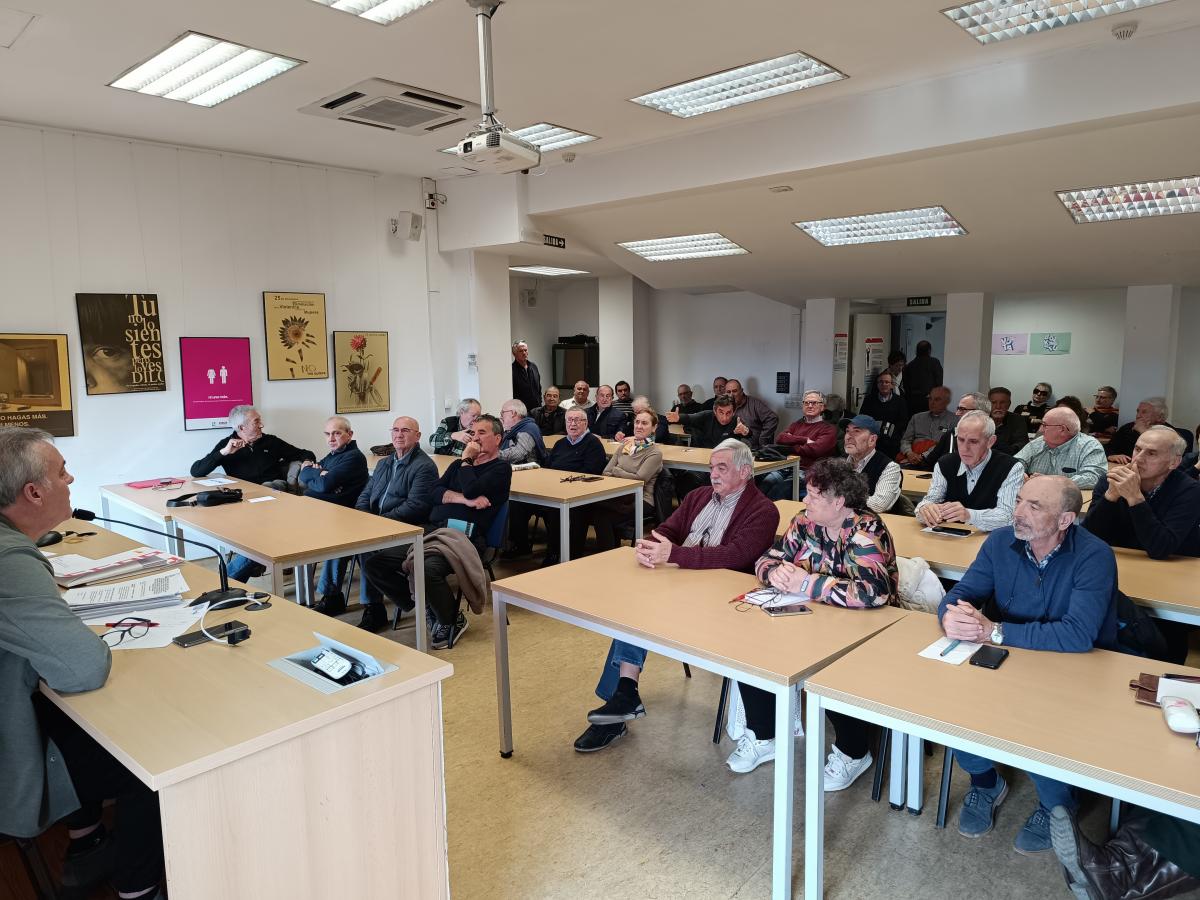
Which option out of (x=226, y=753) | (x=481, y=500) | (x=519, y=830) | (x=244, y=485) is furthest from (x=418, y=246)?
(x=226, y=753)

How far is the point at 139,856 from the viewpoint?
76.5 inches

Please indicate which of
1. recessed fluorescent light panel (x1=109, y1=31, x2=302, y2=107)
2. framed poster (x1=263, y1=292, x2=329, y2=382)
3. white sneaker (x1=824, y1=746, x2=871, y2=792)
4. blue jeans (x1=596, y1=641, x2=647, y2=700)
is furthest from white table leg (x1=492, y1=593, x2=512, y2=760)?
framed poster (x1=263, y1=292, x2=329, y2=382)

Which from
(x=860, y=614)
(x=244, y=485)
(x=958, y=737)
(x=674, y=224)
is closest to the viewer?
(x=958, y=737)

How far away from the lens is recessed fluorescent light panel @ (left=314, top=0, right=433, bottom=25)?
3.43m

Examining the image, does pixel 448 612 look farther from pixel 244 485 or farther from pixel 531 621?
pixel 244 485

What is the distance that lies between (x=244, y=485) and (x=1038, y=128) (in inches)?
207

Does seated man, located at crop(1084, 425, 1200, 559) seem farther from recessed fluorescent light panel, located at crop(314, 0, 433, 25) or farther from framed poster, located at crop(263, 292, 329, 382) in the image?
framed poster, located at crop(263, 292, 329, 382)

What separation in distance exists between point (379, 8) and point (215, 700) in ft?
10.3

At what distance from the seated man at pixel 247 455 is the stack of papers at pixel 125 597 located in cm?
303

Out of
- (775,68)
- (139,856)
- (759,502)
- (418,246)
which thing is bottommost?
(139,856)

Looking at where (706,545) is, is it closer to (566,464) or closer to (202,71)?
(566,464)

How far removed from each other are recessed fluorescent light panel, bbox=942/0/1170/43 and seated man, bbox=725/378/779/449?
4509mm

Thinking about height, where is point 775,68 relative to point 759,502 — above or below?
above

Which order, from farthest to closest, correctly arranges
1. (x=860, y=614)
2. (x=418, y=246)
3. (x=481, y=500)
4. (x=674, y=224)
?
(x=418, y=246) → (x=674, y=224) → (x=481, y=500) → (x=860, y=614)
